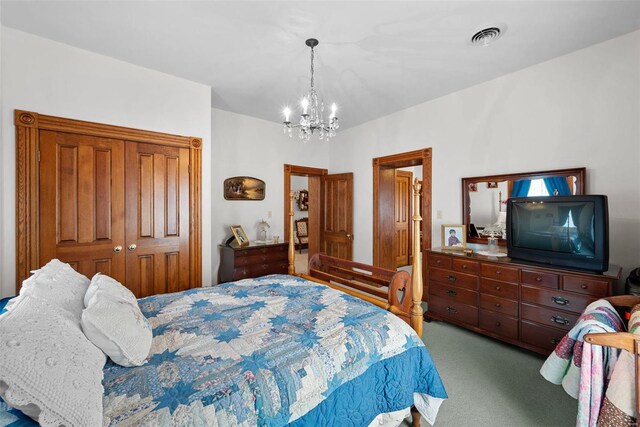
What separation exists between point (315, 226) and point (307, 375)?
421 cm

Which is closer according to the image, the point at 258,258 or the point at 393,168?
the point at 258,258

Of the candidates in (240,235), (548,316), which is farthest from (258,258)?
(548,316)

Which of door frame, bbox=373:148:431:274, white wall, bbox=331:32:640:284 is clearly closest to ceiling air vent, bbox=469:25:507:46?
white wall, bbox=331:32:640:284

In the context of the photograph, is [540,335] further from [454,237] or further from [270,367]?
[270,367]

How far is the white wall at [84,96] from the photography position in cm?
223

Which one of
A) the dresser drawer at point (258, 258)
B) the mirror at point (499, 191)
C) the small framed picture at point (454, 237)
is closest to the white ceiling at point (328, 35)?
the mirror at point (499, 191)

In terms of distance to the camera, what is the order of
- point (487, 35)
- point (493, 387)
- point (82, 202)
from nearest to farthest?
point (493, 387) → point (487, 35) → point (82, 202)

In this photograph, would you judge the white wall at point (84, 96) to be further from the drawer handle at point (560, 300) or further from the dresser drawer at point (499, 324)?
the drawer handle at point (560, 300)

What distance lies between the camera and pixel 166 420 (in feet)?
2.97

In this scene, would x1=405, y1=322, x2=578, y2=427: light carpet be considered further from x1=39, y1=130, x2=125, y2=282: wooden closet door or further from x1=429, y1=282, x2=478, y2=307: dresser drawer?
x1=39, y1=130, x2=125, y2=282: wooden closet door

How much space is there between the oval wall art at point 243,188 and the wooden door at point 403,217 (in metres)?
3.03

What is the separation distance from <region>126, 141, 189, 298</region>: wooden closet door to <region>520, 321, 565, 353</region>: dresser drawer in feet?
11.1

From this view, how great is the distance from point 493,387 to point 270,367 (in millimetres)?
1894

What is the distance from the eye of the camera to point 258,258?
3916 millimetres
